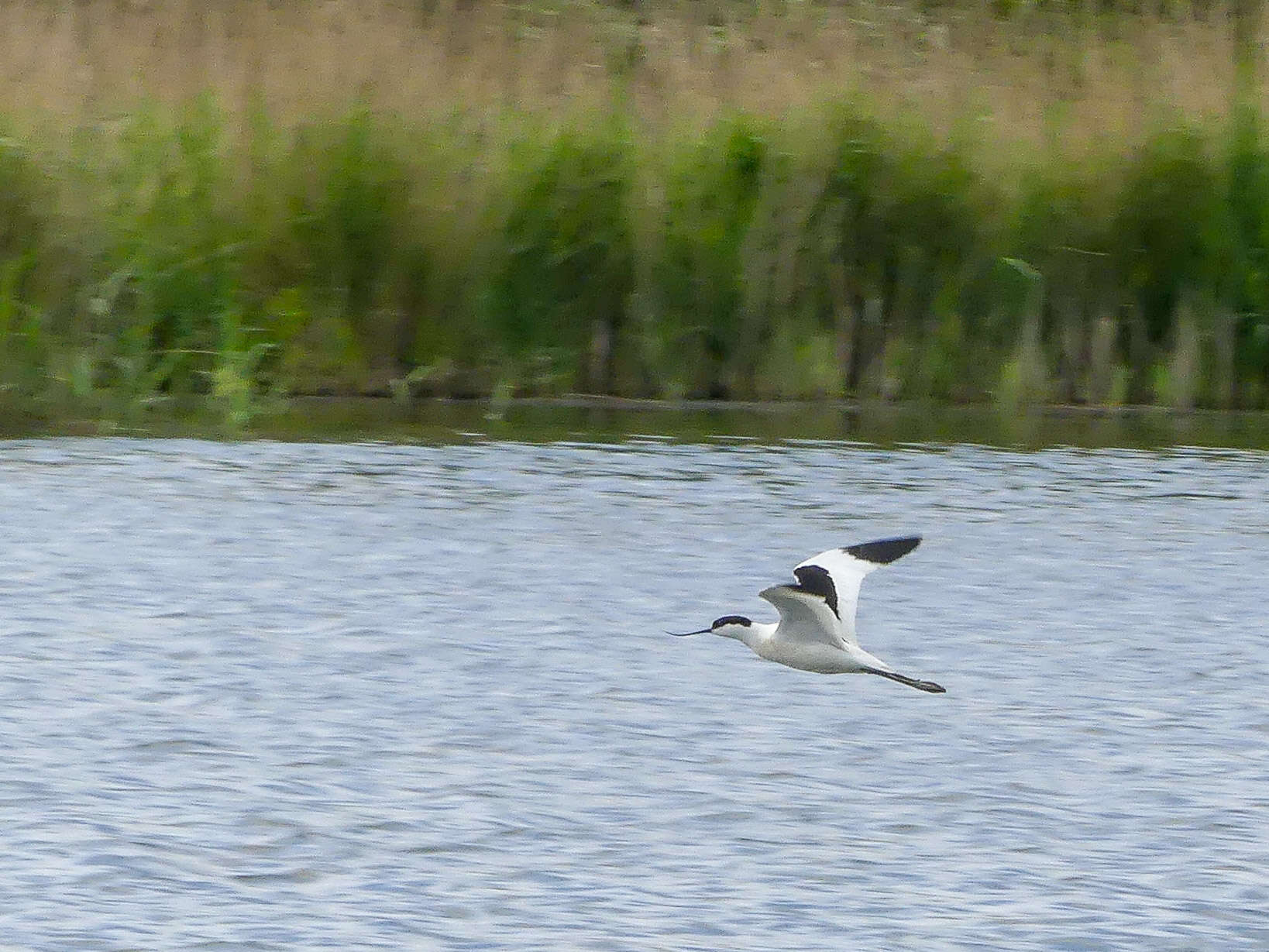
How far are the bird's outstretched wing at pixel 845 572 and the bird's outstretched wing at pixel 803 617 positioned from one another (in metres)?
0.02

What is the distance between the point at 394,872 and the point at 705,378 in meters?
7.43

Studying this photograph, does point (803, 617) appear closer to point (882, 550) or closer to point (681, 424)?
point (882, 550)

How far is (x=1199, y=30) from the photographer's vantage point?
1373 centimetres

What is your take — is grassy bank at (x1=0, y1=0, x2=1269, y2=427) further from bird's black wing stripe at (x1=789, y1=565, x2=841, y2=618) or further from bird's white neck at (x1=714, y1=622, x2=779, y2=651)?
bird's black wing stripe at (x1=789, y1=565, x2=841, y2=618)

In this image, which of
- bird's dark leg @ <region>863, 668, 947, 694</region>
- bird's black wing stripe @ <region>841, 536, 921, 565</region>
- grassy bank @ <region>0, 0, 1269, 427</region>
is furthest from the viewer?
grassy bank @ <region>0, 0, 1269, 427</region>

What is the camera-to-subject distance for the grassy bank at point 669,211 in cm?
1241

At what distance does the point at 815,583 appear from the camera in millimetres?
6875

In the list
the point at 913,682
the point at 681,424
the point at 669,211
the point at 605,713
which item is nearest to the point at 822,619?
the point at 913,682

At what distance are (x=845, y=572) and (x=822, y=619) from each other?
0.75 feet

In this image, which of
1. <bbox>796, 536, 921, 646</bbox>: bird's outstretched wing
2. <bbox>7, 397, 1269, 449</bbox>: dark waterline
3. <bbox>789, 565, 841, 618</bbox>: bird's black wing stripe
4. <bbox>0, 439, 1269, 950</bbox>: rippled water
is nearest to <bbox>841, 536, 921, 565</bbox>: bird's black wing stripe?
<bbox>796, 536, 921, 646</bbox>: bird's outstretched wing


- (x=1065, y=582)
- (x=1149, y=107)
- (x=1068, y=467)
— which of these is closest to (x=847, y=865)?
(x=1065, y=582)

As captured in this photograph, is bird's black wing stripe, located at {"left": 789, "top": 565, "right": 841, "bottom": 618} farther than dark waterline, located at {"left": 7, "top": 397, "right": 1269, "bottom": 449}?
No

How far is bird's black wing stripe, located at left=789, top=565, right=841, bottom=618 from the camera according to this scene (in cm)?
686

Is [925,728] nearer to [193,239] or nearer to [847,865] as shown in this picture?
[847,865]
